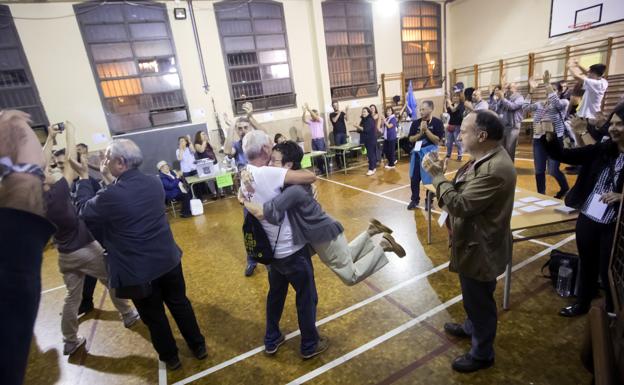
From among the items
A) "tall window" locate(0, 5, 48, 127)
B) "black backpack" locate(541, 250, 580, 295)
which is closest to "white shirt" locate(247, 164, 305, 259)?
"black backpack" locate(541, 250, 580, 295)

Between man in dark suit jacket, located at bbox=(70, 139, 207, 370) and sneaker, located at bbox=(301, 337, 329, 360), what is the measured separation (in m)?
1.03

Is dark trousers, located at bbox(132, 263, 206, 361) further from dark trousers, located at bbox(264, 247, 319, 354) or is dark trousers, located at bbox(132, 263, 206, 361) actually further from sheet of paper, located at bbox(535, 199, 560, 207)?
sheet of paper, located at bbox(535, 199, 560, 207)

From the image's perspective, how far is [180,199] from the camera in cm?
638

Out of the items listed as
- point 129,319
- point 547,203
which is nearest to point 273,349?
point 129,319

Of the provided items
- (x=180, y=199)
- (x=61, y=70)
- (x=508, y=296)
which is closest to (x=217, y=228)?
(x=180, y=199)

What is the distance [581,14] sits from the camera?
812 centimetres

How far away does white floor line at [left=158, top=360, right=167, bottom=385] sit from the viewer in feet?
7.53

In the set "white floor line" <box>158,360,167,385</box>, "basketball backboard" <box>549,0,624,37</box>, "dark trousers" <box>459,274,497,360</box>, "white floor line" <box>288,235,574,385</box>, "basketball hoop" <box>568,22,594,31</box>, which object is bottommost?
"white floor line" <box>158,360,167,385</box>

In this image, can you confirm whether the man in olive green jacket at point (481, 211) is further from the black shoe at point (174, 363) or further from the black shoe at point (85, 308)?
the black shoe at point (85, 308)

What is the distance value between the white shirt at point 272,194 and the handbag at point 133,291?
0.86m

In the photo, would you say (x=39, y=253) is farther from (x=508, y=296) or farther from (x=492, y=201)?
(x=508, y=296)

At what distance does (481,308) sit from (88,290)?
3728mm

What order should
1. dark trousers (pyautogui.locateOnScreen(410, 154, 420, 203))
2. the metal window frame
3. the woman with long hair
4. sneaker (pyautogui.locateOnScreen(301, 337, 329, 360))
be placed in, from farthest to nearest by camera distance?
the metal window frame, the woman with long hair, dark trousers (pyautogui.locateOnScreen(410, 154, 420, 203)), sneaker (pyautogui.locateOnScreen(301, 337, 329, 360))

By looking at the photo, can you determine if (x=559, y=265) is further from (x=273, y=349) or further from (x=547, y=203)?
(x=273, y=349)
